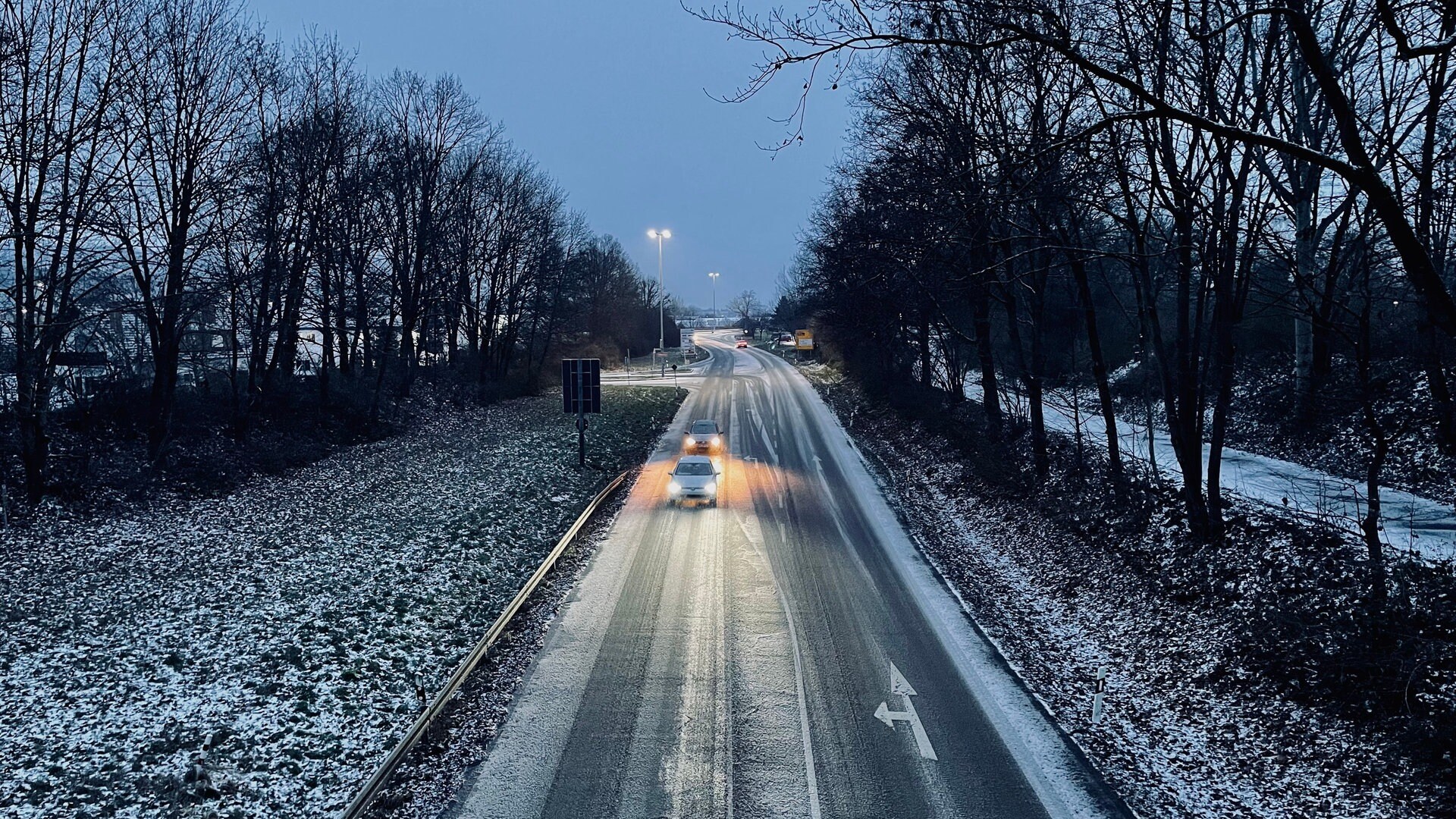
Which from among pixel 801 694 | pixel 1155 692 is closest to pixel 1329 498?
pixel 1155 692

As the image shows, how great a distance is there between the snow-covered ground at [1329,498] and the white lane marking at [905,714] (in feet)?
20.8

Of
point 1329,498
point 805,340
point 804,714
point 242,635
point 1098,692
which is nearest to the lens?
point 804,714

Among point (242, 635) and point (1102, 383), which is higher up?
point (1102, 383)

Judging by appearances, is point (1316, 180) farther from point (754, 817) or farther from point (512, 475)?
point (512, 475)

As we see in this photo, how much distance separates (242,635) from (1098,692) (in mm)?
11869

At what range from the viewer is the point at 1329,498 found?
13430 mm

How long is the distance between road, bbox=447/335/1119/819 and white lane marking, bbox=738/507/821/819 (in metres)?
0.03

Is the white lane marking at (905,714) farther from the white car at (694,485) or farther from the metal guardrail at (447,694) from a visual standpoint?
the white car at (694,485)

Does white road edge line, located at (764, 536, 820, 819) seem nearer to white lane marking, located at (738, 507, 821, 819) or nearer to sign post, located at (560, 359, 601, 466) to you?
white lane marking, located at (738, 507, 821, 819)

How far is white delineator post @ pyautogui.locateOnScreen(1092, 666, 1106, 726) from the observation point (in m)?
9.52

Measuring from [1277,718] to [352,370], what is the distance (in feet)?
127

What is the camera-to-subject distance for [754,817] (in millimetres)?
7484

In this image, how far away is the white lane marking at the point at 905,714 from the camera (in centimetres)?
891

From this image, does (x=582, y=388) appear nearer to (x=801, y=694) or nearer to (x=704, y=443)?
(x=704, y=443)
